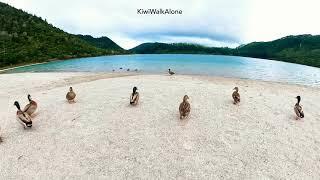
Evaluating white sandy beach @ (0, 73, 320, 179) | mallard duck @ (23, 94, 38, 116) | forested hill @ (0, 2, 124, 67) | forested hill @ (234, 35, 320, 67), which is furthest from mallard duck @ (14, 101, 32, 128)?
forested hill @ (234, 35, 320, 67)

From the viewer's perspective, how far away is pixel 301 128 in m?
15.5

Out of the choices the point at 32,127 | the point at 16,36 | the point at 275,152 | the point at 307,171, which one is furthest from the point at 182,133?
the point at 16,36

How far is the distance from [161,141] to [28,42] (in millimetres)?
90278

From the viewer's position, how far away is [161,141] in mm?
13672

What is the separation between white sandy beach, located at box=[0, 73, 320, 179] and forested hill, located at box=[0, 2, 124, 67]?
57822mm

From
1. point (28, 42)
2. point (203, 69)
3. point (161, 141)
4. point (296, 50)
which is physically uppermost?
point (28, 42)

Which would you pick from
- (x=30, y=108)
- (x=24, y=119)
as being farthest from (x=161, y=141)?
(x=30, y=108)

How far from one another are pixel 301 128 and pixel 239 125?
10.6 feet

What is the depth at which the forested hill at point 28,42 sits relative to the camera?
76.6m

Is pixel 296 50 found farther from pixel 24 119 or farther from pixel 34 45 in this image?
pixel 24 119

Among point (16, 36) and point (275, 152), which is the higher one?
point (16, 36)

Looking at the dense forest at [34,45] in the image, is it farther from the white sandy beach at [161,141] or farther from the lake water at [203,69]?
the white sandy beach at [161,141]

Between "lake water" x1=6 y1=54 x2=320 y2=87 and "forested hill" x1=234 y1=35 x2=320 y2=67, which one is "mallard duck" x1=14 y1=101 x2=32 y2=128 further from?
"forested hill" x1=234 y1=35 x2=320 y2=67

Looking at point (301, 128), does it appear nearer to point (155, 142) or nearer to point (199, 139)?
point (199, 139)
